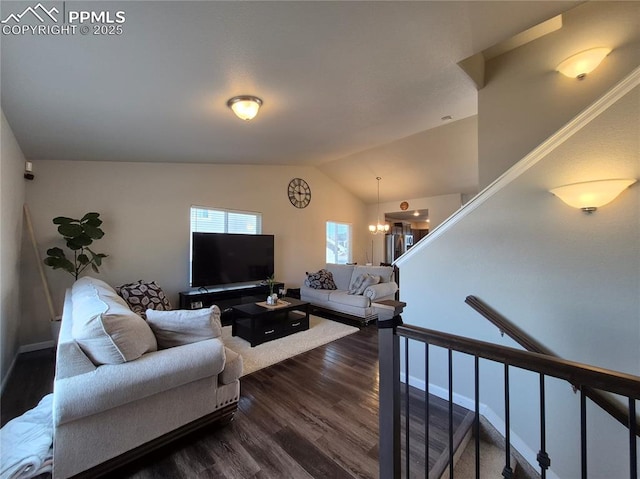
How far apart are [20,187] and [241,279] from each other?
3.01 metres

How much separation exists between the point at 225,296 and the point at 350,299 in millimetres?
2107

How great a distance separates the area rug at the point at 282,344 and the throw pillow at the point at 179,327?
1064 millimetres

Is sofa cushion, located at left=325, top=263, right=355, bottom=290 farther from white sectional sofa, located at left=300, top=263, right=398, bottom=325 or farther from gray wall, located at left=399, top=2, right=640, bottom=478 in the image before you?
gray wall, located at left=399, top=2, right=640, bottom=478

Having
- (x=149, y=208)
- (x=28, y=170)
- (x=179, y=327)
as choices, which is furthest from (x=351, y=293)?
(x=28, y=170)

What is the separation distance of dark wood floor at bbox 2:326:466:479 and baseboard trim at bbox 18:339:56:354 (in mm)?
374

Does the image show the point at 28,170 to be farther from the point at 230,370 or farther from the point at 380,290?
the point at 380,290

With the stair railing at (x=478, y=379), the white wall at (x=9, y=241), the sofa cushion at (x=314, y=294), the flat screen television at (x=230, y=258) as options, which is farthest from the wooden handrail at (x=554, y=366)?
the flat screen television at (x=230, y=258)

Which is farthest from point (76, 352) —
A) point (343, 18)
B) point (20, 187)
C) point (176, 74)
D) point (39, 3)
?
point (20, 187)

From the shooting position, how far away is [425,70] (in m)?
2.49

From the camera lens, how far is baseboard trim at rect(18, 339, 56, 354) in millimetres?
3270

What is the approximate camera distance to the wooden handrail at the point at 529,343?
1415mm

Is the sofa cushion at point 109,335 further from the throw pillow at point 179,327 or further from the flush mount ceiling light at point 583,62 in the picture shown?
the flush mount ceiling light at point 583,62

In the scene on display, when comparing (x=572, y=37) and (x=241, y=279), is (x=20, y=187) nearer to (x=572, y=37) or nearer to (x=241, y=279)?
(x=241, y=279)

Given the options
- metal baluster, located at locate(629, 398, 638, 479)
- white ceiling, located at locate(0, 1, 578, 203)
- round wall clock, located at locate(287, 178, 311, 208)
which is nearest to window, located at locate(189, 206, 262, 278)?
round wall clock, located at locate(287, 178, 311, 208)
